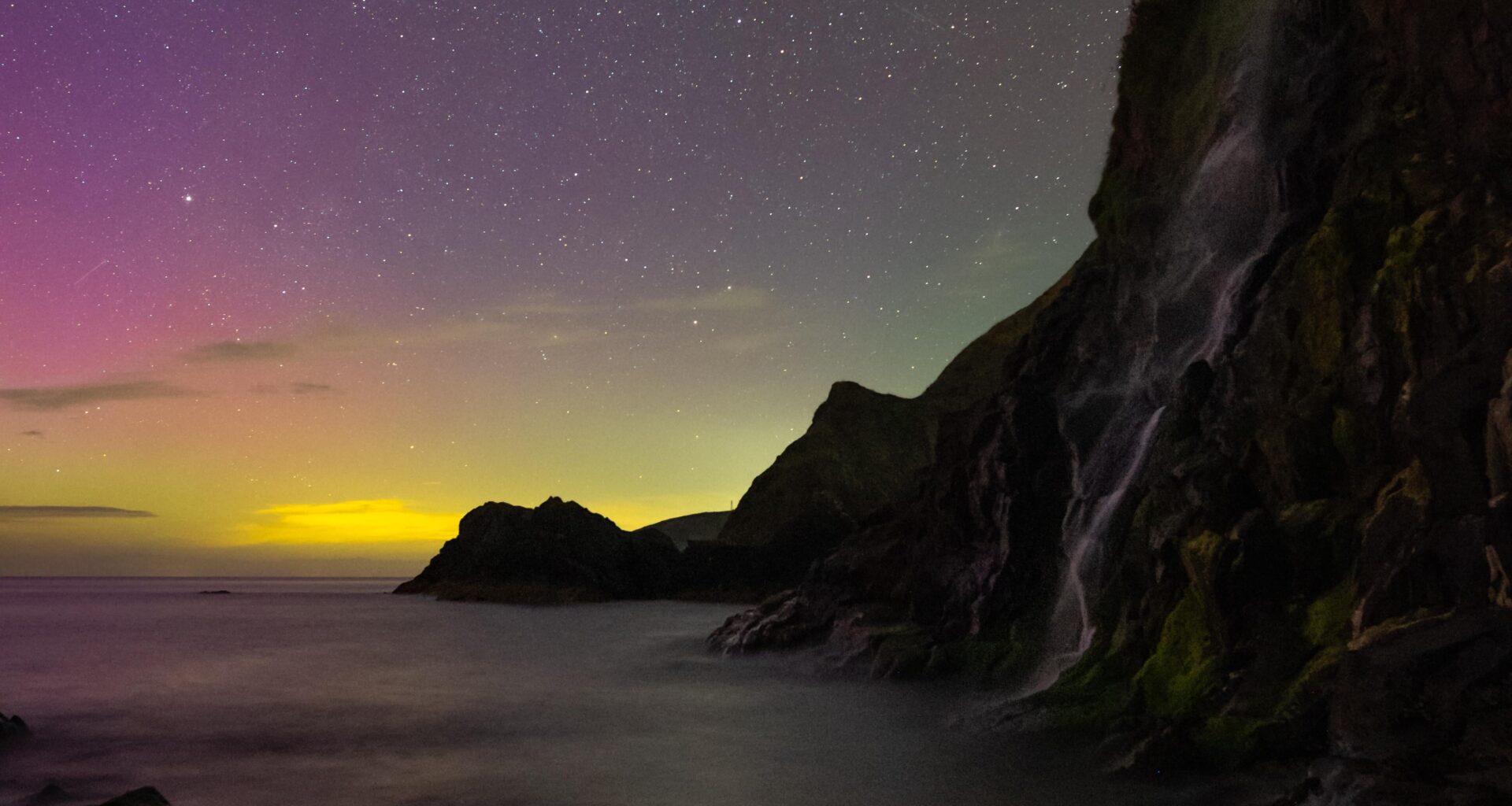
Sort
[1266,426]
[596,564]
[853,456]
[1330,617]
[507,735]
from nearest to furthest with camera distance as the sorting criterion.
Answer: [1330,617]
[1266,426]
[507,735]
[596,564]
[853,456]

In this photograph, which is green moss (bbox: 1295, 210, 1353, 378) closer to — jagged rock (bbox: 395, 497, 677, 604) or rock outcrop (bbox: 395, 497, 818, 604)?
rock outcrop (bbox: 395, 497, 818, 604)

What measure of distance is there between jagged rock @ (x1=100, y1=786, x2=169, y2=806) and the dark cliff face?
1400cm

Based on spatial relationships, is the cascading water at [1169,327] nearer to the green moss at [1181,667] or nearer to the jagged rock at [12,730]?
the green moss at [1181,667]

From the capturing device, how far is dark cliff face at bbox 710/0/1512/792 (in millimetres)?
13164

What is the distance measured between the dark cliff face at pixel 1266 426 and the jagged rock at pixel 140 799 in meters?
14.0

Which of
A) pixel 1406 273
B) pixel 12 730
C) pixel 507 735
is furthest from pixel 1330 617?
pixel 12 730

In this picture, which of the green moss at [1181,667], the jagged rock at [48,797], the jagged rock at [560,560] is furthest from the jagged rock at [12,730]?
the jagged rock at [560,560]

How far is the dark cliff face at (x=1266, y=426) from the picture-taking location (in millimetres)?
13164

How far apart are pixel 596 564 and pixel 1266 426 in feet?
348

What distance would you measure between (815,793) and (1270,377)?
11313 millimetres

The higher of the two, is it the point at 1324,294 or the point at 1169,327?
the point at 1169,327

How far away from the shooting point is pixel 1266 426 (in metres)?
17.8

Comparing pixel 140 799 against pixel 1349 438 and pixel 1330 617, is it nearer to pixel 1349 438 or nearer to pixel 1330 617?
pixel 1330 617

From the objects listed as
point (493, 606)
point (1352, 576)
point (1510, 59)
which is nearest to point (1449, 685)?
point (1352, 576)
